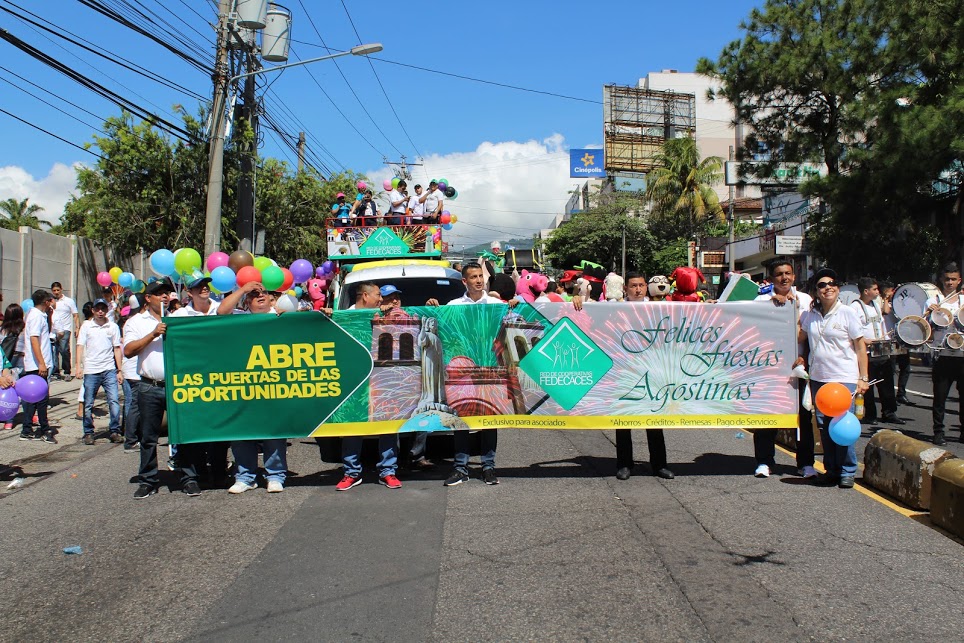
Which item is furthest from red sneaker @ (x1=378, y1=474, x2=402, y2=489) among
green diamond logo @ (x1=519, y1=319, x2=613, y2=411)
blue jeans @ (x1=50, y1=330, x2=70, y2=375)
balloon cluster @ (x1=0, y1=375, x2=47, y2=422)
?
blue jeans @ (x1=50, y1=330, x2=70, y2=375)

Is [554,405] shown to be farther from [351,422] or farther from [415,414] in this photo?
[351,422]

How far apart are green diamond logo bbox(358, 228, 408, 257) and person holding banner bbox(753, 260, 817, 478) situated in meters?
6.75

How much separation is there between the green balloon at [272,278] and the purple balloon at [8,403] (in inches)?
151

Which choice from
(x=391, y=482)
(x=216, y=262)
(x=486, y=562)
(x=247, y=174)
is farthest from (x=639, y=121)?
(x=486, y=562)

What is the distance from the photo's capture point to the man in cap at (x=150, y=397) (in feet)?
23.7

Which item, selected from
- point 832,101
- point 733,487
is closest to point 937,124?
point 832,101

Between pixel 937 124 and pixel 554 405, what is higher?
pixel 937 124

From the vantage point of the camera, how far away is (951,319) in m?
9.66

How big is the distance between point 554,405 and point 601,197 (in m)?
65.5

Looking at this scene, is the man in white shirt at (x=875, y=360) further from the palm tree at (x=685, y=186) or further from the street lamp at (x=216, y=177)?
the palm tree at (x=685, y=186)

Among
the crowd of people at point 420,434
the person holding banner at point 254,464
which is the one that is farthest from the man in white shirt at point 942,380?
the person holding banner at point 254,464

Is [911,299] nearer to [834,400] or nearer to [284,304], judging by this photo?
[834,400]

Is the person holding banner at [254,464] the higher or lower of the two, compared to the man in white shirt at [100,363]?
lower

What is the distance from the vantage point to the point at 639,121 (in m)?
72.8
